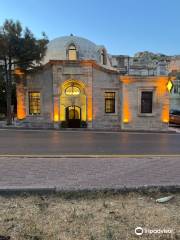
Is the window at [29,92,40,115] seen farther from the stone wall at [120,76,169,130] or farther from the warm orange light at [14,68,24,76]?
the stone wall at [120,76,169,130]

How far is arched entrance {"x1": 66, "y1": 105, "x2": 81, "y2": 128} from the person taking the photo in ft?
102

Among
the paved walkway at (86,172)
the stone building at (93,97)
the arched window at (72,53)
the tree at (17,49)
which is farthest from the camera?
the arched window at (72,53)

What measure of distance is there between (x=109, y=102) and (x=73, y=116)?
463 cm

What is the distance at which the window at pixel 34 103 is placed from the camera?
2975cm

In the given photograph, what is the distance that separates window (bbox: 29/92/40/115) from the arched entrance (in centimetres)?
347

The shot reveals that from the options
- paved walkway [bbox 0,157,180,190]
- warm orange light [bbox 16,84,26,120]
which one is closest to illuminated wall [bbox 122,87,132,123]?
warm orange light [bbox 16,84,26,120]

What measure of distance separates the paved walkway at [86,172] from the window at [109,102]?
21198 mm

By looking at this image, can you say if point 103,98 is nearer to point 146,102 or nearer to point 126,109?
point 126,109

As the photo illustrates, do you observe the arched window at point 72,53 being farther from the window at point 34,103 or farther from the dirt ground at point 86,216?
the dirt ground at point 86,216

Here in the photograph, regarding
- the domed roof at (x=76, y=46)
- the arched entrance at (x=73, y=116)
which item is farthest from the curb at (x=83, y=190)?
the domed roof at (x=76, y=46)

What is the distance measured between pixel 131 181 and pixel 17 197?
2497 mm

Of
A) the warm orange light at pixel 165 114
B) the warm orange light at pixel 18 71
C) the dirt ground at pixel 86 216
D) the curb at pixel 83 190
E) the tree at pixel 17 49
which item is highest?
the tree at pixel 17 49

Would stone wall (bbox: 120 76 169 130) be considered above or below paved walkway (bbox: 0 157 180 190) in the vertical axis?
above

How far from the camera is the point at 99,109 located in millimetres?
29422
